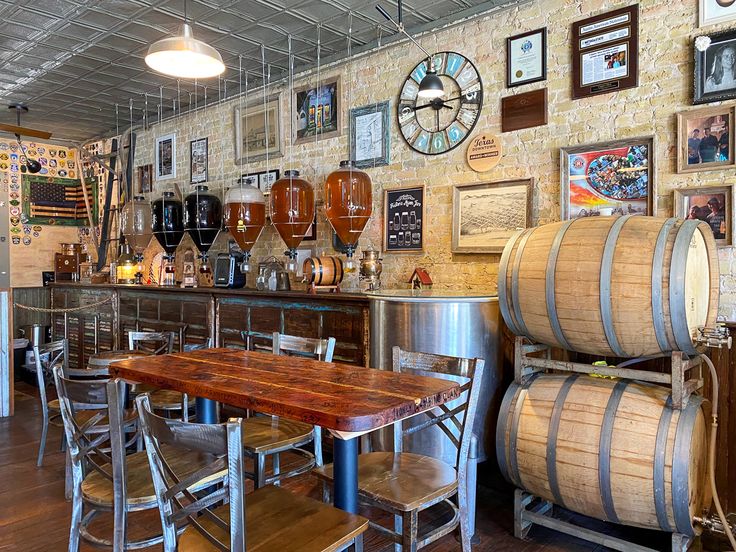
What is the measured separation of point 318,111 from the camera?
521cm

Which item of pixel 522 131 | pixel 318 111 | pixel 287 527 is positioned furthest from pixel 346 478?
pixel 318 111

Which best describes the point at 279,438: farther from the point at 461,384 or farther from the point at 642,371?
the point at 642,371

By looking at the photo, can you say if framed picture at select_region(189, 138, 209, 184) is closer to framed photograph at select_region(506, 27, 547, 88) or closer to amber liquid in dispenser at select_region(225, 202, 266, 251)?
amber liquid in dispenser at select_region(225, 202, 266, 251)

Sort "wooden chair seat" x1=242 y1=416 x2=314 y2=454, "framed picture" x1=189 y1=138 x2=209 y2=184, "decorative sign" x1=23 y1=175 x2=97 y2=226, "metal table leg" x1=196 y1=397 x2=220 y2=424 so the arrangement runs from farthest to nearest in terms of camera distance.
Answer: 1. "decorative sign" x1=23 y1=175 x2=97 y2=226
2. "framed picture" x1=189 y1=138 x2=209 y2=184
3. "metal table leg" x1=196 y1=397 x2=220 y2=424
4. "wooden chair seat" x1=242 y1=416 x2=314 y2=454

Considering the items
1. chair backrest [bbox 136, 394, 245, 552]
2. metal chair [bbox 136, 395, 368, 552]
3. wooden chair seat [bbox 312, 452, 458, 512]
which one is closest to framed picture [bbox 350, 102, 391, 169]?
wooden chair seat [bbox 312, 452, 458, 512]

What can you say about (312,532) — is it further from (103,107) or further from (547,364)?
(103,107)

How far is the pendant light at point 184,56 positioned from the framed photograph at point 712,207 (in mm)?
2768

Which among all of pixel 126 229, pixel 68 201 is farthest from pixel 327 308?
pixel 68 201

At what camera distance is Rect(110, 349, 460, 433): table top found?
179 centimetres

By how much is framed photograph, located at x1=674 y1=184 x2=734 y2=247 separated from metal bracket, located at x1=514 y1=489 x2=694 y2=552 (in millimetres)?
1604

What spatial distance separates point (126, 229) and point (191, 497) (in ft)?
18.6

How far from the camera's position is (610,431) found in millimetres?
2490

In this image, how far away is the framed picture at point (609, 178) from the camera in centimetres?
332

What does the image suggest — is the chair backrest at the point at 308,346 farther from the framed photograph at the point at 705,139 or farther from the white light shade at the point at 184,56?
the framed photograph at the point at 705,139
